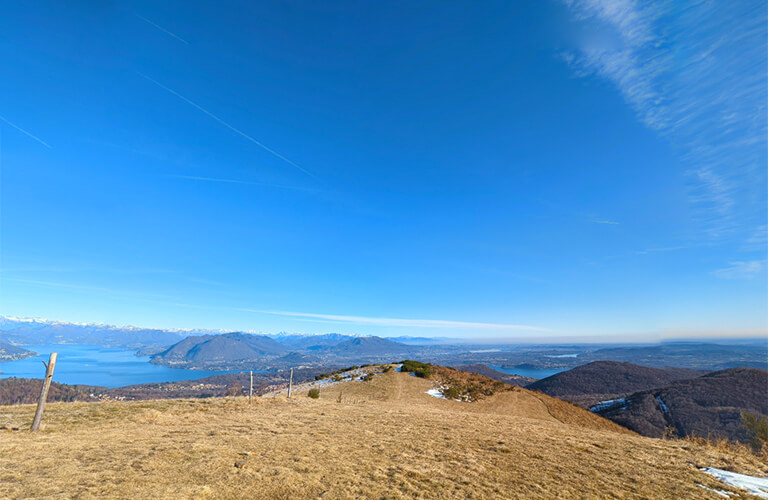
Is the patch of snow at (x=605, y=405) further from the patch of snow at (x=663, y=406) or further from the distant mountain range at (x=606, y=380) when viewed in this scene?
the distant mountain range at (x=606, y=380)

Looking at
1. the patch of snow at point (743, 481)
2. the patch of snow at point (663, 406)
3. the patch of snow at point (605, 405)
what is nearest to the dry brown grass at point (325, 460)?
the patch of snow at point (743, 481)

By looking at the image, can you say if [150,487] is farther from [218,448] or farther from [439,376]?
[439,376]

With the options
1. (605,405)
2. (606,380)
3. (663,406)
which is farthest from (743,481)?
(606,380)

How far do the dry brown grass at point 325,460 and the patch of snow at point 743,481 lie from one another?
1.57 ft

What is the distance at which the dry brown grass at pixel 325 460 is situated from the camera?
7555 millimetres

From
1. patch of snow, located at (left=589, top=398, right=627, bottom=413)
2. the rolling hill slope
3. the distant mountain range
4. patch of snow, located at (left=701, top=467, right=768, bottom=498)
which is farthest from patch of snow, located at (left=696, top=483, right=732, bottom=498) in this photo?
the distant mountain range

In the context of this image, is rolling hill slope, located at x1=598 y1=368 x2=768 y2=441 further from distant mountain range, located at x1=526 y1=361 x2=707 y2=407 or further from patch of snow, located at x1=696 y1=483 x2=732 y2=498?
patch of snow, located at x1=696 y1=483 x2=732 y2=498

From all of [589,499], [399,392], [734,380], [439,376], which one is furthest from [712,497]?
[734,380]

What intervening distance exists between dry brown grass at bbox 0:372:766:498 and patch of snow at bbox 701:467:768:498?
478 millimetres

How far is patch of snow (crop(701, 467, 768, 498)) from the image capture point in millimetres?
8391

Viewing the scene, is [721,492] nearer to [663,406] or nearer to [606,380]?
[663,406]

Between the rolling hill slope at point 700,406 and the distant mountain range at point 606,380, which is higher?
the rolling hill slope at point 700,406

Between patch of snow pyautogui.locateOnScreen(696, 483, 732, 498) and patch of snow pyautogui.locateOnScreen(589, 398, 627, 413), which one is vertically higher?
patch of snow pyautogui.locateOnScreen(696, 483, 732, 498)

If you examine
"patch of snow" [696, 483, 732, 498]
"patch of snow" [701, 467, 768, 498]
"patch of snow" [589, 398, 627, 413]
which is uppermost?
"patch of snow" [696, 483, 732, 498]
